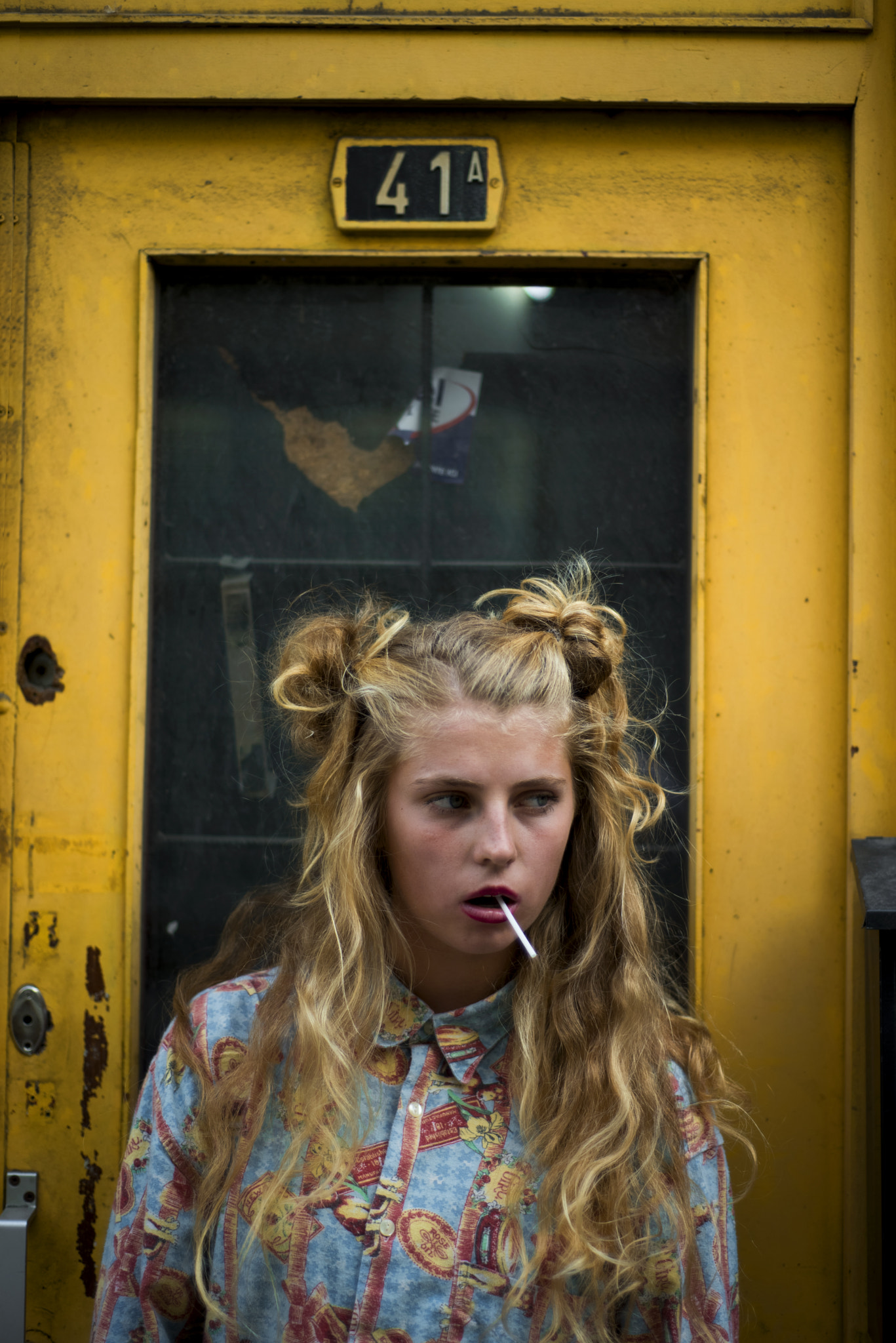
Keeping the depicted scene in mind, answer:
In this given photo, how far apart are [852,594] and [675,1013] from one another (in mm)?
766

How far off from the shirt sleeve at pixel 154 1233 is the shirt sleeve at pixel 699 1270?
59cm

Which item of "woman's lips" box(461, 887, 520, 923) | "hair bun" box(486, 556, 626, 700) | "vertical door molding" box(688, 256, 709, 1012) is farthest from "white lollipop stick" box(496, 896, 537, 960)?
"vertical door molding" box(688, 256, 709, 1012)

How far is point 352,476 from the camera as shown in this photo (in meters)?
1.82

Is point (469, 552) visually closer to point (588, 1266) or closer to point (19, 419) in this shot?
point (19, 419)

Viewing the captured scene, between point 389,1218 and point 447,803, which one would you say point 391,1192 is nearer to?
point 389,1218

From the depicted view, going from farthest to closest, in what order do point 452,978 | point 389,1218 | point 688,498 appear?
point 688,498
point 452,978
point 389,1218

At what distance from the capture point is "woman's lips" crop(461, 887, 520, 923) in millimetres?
1227

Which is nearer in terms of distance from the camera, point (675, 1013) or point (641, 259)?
point (675, 1013)

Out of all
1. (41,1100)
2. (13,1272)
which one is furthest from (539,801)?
(13,1272)

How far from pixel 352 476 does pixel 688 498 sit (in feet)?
2.03

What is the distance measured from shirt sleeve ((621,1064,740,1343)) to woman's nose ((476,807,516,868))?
0.41m

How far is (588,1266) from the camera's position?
3.92 feet

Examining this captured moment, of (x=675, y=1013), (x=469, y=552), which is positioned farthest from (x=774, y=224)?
(x=675, y=1013)

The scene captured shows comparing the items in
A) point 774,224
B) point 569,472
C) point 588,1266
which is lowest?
point 588,1266
